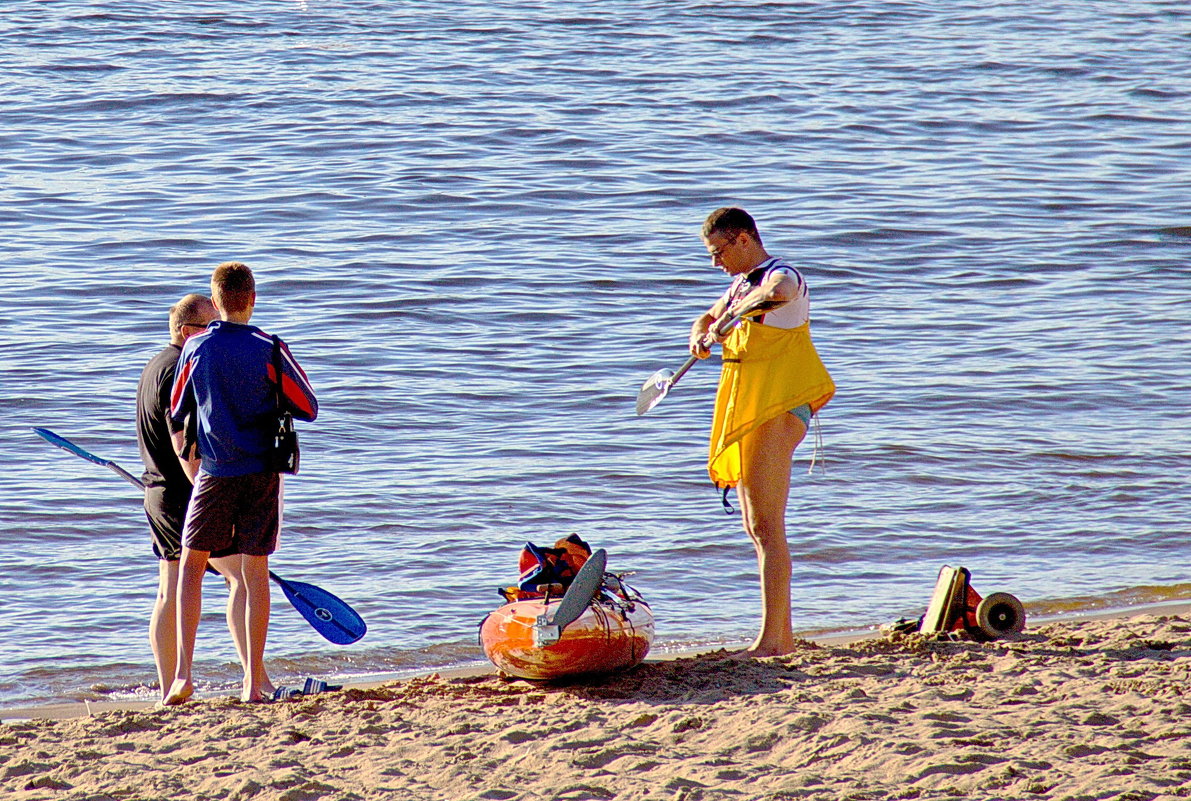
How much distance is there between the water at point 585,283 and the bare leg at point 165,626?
0.58 metres

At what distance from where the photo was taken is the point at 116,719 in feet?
15.6

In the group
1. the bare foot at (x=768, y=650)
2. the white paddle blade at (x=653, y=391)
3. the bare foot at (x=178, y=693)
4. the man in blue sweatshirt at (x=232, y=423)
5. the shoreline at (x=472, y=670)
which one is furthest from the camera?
the white paddle blade at (x=653, y=391)

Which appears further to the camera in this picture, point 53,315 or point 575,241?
point 575,241

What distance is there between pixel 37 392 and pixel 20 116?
32.2 feet

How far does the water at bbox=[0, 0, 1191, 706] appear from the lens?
23.5 ft

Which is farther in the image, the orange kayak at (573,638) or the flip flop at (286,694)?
the flip flop at (286,694)

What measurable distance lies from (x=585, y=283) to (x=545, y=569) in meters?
8.00

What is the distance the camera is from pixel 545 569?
531 centimetres

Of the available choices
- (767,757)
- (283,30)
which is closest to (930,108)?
(283,30)

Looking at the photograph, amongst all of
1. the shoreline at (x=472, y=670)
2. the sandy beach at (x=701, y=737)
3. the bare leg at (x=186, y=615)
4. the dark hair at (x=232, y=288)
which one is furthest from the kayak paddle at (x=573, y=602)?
the dark hair at (x=232, y=288)

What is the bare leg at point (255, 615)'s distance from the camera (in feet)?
16.4

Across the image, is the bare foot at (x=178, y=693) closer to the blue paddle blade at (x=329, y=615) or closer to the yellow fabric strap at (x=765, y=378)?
the blue paddle blade at (x=329, y=615)

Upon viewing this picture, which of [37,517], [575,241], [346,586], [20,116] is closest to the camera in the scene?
[346,586]

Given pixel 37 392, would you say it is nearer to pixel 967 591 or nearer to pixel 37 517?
pixel 37 517
